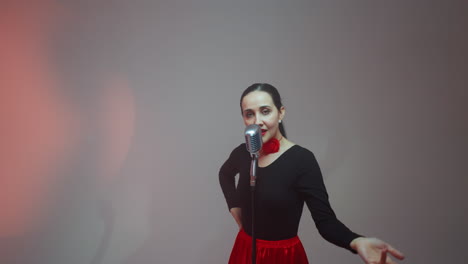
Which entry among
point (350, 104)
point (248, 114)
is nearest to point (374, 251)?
point (248, 114)

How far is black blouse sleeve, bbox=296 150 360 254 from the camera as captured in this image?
1.19 metres

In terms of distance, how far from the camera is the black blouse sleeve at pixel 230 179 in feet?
5.03

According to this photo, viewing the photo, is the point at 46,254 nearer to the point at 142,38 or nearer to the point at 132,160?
the point at 132,160

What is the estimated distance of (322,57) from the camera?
5.83ft

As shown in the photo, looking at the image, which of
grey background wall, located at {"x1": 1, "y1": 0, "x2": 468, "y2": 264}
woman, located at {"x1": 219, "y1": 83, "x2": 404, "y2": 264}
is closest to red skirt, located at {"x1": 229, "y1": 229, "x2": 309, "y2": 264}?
woman, located at {"x1": 219, "y1": 83, "x2": 404, "y2": 264}

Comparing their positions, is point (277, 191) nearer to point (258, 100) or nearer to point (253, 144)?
point (253, 144)

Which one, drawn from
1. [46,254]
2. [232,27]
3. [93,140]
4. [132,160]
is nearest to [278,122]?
[232,27]

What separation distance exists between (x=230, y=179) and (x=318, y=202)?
0.48 m

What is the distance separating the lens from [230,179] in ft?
5.29

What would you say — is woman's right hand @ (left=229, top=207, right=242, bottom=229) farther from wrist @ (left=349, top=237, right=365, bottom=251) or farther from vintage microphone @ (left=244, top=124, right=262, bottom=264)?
wrist @ (left=349, top=237, right=365, bottom=251)

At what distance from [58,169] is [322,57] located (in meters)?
1.61

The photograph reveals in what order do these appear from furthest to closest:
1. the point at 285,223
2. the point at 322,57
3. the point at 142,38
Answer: the point at 142,38
the point at 322,57
the point at 285,223

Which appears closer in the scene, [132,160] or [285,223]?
[285,223]

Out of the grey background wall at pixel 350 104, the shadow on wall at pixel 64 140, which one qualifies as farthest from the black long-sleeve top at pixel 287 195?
the shadow on wall at pixel 64 140
